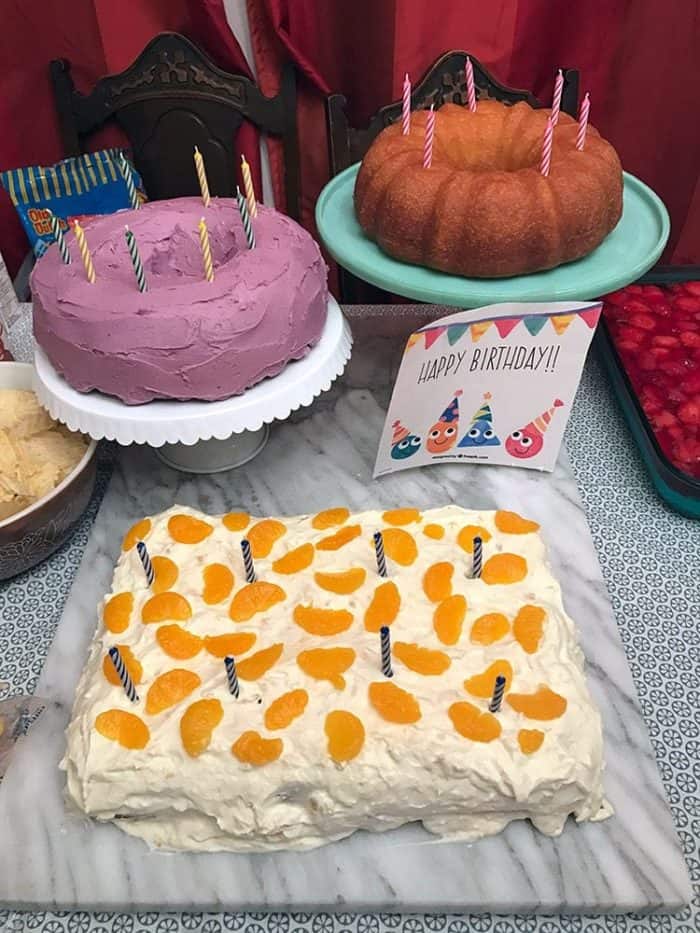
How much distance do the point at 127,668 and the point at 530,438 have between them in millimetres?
713

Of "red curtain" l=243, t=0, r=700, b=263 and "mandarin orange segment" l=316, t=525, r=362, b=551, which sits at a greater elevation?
"red curtain" l=243, t=0, r=700, b=263

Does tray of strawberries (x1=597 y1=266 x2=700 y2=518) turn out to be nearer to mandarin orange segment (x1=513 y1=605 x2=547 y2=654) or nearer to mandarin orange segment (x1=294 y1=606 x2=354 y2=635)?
mandarin orange segment (x1=513 y1=605 x2=547 y2=654)

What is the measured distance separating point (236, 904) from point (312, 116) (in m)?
1.45

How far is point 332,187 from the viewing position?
145cm

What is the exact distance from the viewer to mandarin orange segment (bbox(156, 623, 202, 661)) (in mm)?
967

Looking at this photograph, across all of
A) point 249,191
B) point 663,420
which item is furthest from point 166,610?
point 663,420

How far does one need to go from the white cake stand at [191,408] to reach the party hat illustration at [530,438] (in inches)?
12.1

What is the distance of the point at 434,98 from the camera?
160 centimetres

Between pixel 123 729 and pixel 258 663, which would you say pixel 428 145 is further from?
pixel 123 729

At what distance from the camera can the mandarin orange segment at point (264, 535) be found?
3.58 ft

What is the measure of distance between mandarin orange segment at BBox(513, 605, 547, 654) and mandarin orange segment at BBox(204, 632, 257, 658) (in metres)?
0.32

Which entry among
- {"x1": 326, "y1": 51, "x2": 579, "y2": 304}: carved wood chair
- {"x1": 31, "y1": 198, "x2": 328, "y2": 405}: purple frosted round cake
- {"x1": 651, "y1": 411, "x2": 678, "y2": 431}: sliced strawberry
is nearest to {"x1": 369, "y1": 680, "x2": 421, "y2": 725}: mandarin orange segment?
{"x1": 31, "y1": 198, "x2": 328, "y2": 405}: purple frosted round cake

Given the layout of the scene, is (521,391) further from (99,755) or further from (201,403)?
(99,755)

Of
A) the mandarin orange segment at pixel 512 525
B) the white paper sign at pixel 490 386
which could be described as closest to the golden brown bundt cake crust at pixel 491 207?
the white paper sign at pixel 490 386
